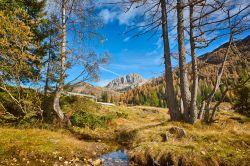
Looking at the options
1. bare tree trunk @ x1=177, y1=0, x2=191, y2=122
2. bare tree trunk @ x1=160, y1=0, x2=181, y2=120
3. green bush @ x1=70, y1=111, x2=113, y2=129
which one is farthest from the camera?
green bush @ x1=70, y1=111, x2=113, y2=129

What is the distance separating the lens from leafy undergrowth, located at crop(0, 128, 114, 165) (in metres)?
6.50

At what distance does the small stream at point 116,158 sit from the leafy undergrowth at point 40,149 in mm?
424

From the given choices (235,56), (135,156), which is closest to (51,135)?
(135,156)

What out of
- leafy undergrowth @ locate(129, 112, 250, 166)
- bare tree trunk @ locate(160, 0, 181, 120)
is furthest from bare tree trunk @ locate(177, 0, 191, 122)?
leafy undergrowth @ locate(129, 112, 250, 166)

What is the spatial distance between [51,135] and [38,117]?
142 inches

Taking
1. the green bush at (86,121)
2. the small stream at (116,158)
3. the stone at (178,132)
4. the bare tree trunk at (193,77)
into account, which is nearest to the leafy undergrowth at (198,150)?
the stone at (178,132)

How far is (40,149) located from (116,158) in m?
2.61

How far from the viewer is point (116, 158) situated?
735 cm

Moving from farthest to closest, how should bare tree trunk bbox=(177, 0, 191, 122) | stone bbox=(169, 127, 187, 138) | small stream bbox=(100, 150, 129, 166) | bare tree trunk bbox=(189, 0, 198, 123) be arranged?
1. bare tree trunk bbox=(177, 0, 191, 122)
2. bare tree trunk bbox=(189, 0, 198, 123)
3. stone bbox=(169, 127, 187, 138)
4. small stream bbox=(100, 150, 129, 166)

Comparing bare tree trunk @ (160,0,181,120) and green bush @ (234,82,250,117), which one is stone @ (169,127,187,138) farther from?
green bush @ (234,82,250,117)

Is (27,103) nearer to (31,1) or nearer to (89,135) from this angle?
(89,135)

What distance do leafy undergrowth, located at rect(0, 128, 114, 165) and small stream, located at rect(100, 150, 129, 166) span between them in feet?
1.39

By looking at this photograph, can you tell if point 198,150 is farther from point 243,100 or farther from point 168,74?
point 243,100

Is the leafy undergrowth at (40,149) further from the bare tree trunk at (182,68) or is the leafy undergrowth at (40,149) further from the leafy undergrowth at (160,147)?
the bare tree trunk at (182,68)
